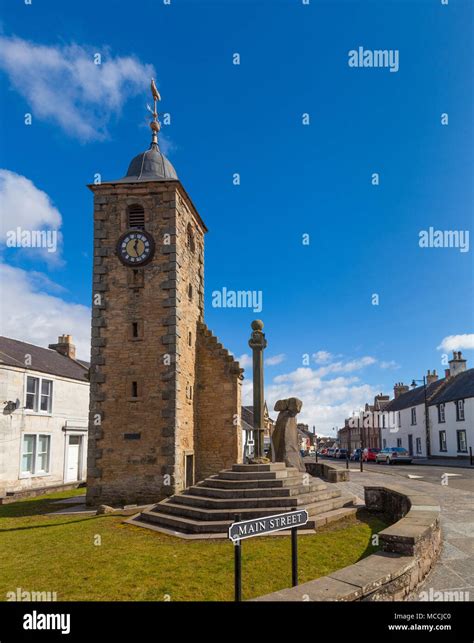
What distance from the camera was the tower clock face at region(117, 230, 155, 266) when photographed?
18.5 m

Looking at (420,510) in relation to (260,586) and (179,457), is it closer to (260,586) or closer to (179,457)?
(260,586)

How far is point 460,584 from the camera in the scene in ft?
20.4

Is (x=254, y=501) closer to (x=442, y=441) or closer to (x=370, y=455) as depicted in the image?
(x=370, y=455)

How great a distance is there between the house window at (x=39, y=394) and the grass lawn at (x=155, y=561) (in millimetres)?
12372

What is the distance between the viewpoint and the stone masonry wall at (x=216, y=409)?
66.5ft

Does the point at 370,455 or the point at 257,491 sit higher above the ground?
the point at 257,491

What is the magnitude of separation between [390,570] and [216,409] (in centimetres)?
1546

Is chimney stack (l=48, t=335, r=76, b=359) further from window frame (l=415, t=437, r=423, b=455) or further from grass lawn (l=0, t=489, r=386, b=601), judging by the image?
window frame (l=415, t=437, r=423, b=455)

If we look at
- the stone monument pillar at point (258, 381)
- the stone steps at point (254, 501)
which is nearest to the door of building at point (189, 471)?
the stone monument pillar at point (258, 381)

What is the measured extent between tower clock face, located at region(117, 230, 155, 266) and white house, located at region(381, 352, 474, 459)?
102ft

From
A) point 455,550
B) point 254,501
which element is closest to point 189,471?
point 254,501

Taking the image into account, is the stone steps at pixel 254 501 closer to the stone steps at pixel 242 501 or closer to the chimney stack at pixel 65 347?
the stone steps at pixel 242 501

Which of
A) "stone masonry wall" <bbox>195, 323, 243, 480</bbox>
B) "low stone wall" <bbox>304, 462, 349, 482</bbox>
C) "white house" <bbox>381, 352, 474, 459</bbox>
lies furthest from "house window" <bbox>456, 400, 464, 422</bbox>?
"stone masonry wall" <bbox>195, 323, 243, 480</bbox>

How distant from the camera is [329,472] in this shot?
21.0 metres
